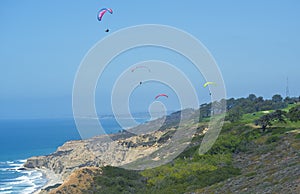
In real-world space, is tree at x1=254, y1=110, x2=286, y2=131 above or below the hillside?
above

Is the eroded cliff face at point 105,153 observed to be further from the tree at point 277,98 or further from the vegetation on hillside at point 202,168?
the tree at point 277,98

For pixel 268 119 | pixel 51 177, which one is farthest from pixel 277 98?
pixel 268 119

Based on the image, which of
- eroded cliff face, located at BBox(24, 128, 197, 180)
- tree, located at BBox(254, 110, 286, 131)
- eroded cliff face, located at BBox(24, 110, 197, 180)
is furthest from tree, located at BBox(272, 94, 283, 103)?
tree, located at BBox(254, 110, 286, 131)

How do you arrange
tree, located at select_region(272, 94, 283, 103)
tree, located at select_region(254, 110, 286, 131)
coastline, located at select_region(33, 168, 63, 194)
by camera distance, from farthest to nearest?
tree, located at select_region(272, 94, 283, 103) < coastline, located at select_region(33, 168, 63, 194) < tree, located at select_region(254, 110, 286, 131)

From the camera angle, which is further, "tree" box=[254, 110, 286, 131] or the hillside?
"tree" box=[254, 110, 286, 131]

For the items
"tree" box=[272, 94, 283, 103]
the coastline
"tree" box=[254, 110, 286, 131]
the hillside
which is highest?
"tree" box=[272, 94, 283, 103]

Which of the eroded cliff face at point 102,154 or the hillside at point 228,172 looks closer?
the hillside at point 228,172

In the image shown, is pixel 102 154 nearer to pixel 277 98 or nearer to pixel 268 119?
pixel 268 119

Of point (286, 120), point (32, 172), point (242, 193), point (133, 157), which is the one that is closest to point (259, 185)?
point (242, 193)

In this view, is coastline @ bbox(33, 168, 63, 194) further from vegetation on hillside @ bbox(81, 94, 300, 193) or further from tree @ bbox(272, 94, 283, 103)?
tree @ bbox(272, 94, 283, 103)

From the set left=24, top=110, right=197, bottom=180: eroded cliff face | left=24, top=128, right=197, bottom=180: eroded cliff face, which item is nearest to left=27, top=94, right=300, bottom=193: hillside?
left=24, top=110, right=197, bottom=180: eroded cliff face

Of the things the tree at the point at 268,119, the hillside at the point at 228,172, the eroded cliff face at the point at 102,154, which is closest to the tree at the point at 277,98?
the eroded cliff face at the point at 102,154

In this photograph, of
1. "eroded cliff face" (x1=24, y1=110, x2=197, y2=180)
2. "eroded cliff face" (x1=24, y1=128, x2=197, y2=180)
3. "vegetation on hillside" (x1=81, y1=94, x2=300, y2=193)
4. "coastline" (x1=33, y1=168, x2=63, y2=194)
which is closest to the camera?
"vegetation on hillside" (x1=81, y1=94, x2=300, y2=193)
